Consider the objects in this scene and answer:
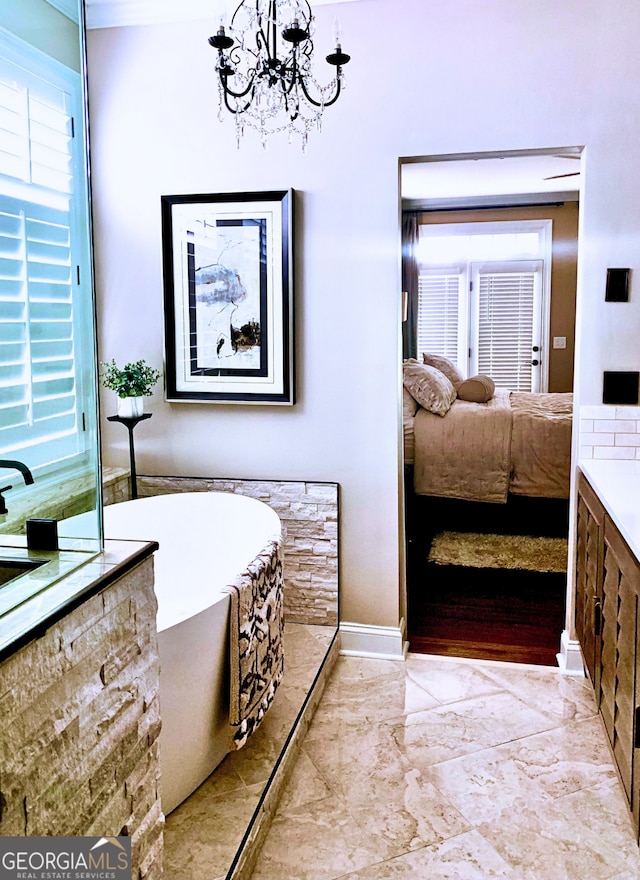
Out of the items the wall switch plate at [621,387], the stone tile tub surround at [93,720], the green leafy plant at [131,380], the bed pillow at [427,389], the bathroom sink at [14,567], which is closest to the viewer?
the stone tile tub surround at [93,720]

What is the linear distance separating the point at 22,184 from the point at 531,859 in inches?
84.0

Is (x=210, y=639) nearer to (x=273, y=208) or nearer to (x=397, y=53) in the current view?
(x=273, y=208)

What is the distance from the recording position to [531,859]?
2.08 m

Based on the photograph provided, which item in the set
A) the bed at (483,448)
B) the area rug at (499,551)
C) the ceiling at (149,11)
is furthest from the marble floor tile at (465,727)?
the ceiling at (149,11)

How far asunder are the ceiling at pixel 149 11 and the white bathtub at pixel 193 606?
2092mm

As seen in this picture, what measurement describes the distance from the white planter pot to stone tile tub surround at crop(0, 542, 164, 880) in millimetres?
1868

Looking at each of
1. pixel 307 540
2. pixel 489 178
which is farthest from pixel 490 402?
pixel 307 540

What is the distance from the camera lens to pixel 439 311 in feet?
20.6

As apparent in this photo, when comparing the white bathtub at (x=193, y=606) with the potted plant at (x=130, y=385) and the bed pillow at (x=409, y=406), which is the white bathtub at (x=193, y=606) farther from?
the bed pillow at (x=409, y=406)

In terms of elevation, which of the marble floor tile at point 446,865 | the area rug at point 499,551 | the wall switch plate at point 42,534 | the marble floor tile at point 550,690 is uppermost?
the wall switch plate at point 42,534

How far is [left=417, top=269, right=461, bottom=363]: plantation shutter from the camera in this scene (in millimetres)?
6258

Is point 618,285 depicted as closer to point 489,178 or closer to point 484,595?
point 484,595

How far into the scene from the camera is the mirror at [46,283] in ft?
3.73

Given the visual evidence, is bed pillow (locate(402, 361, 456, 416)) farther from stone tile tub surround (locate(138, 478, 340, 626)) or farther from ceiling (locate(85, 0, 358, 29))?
ceiling (locate(85, 0, 358, 29))
